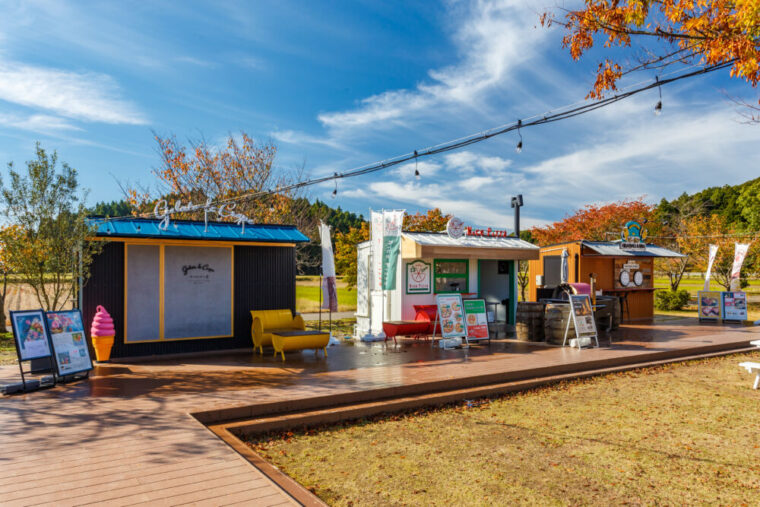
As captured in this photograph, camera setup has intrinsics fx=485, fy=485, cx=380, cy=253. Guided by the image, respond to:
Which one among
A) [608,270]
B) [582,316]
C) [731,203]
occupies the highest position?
[731,203]

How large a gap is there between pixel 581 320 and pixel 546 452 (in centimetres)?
604

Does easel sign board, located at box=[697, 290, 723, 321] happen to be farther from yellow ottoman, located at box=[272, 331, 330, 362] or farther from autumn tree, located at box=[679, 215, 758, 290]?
yellow ottoman, located at box=[272, 331, 330, 362]

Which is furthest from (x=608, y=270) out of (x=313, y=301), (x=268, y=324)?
(x=313, y=301)

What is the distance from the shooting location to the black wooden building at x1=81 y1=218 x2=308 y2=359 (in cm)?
848

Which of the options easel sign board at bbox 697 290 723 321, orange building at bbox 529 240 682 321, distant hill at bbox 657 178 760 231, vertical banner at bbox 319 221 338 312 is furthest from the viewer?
distant hill at bbox 657 178 760 231

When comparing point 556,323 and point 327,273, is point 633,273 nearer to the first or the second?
point 556,323

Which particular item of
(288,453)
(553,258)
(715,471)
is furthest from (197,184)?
(715,471)

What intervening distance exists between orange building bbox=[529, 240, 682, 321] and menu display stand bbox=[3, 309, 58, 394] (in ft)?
43.7

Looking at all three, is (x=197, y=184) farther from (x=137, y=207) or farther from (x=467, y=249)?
(x=467, y=249)

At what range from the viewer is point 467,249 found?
38.0 ft

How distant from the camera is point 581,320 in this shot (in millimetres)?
10281

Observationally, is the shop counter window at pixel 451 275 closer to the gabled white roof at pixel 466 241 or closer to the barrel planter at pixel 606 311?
the gabled white roof at pixel 466 241

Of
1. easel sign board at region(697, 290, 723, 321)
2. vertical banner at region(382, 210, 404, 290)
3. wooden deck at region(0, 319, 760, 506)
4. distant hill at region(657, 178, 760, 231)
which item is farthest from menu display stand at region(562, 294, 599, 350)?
distant hill at region(657, 178, 760, 231)

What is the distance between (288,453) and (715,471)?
400 cm
